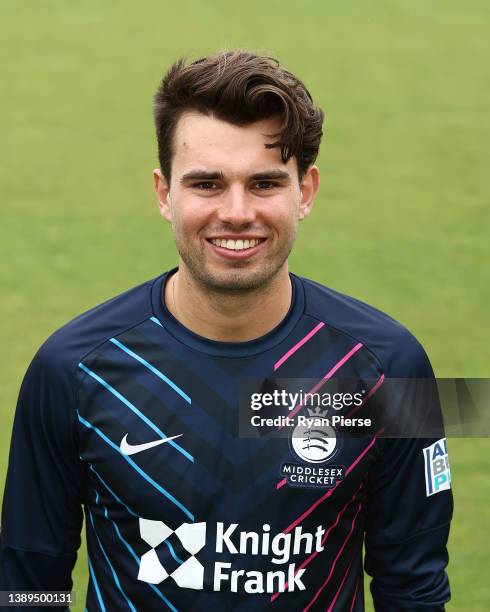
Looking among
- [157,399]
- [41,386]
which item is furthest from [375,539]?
[41,386]

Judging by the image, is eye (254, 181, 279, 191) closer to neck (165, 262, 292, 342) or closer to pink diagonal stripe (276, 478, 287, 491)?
neck (165, 262, 292, 342)

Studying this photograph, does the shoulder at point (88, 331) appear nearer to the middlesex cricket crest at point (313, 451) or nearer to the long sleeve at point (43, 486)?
the long sleeve at point (43, 486)

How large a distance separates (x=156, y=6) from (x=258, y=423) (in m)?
9.53

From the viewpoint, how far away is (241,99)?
2812mm

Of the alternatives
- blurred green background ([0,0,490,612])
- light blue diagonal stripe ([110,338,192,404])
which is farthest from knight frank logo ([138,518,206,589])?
blurred green background ([0,0,490,612])

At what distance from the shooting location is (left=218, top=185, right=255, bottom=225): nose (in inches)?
109

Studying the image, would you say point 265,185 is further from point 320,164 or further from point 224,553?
point 320,164

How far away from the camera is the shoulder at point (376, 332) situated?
9.64 feet

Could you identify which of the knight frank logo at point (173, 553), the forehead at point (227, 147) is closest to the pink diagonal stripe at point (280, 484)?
the knight frank logo at point (173, 553)

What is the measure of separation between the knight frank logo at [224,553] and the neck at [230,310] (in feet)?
1.54

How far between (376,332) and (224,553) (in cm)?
65

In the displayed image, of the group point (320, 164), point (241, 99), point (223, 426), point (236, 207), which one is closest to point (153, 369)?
point (223, 426)

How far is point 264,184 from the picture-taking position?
283cm

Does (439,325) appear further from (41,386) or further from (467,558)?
(41,386)
